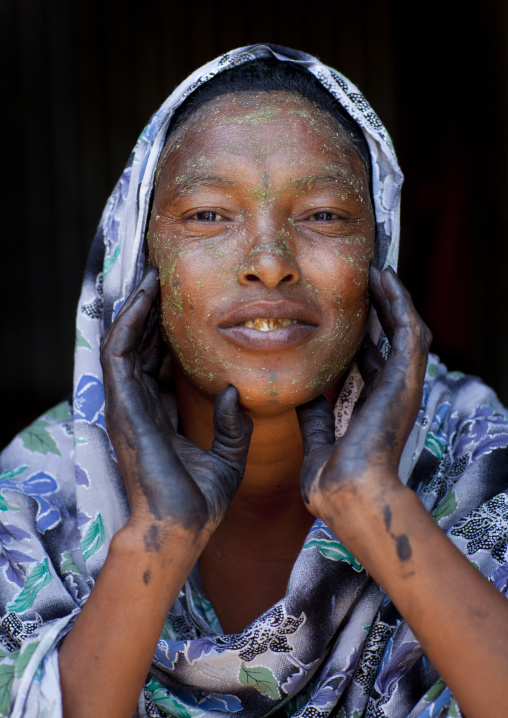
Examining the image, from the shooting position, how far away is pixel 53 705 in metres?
1.38

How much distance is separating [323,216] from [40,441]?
3.77 ft

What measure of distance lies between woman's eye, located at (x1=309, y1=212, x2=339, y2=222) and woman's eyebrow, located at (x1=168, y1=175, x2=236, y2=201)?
9.4 inches

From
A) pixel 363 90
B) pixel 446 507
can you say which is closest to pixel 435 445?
pixel 446 507

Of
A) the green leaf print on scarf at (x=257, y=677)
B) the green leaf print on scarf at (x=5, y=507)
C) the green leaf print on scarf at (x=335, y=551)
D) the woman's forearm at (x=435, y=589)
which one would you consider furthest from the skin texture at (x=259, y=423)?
the green leaf print on scarf at (x=5, y=507)

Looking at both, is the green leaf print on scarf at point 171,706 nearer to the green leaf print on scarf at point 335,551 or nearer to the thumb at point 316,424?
the green leaf print on scarf at point 335,551

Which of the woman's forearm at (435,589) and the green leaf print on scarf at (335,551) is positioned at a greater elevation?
the woman's forearm at (435,589)

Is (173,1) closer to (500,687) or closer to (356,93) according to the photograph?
(356,93)

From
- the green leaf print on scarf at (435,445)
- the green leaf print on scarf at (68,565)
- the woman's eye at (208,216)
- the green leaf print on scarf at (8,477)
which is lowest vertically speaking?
the green leaf print on scarf at (68,565)

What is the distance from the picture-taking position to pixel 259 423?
1945mm

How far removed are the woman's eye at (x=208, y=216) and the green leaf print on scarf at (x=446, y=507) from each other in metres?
0.96

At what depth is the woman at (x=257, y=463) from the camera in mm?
1451

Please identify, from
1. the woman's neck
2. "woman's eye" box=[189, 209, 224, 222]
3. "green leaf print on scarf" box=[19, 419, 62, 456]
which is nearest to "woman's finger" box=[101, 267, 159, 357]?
"woman's eye" box=[189, 209, 224, 222]

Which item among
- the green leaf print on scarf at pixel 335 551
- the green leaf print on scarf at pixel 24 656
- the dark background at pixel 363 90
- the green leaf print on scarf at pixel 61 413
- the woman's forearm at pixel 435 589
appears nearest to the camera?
the woman's forearm at pixel 435 589

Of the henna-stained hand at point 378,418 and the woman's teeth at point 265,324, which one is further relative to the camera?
the woman's teeth at point 265,324
